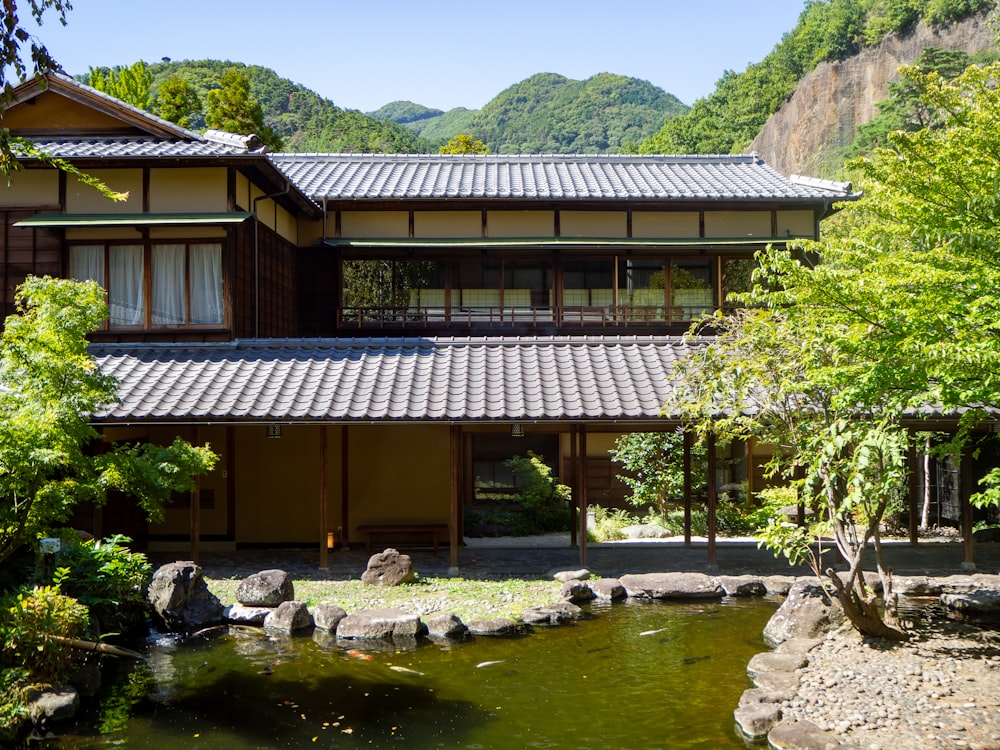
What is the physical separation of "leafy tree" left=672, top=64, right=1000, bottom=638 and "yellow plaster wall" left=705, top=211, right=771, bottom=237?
28.2ft

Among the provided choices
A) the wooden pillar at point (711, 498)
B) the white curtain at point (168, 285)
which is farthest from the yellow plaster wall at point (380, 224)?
the wooden pillar at point (711, 498)

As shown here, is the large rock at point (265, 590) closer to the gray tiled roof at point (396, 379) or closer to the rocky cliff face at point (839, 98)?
the gray tiled roof at point (396, 379)

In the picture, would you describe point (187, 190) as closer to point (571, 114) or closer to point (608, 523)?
point (608, 523)

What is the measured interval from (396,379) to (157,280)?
5.68 meters

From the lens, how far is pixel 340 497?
55.3ft

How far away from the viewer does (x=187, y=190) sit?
16625mm

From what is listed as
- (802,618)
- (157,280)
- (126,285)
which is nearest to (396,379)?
(157,280)

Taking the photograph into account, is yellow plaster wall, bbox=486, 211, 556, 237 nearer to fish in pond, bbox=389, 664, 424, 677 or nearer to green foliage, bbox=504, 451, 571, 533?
green foliage, bbox=504, 451, 571, 533

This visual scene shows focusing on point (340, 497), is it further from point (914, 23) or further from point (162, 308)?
point (914, 23)

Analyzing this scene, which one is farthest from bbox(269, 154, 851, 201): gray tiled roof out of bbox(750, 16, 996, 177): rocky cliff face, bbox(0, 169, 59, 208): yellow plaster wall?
bbox(750, 16, 996, 177): rocky cliff face

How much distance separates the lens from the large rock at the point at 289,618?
1123 centimetres

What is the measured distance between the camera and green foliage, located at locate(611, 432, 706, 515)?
20.4 meters

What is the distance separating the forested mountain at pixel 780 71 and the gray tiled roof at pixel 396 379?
154 ft

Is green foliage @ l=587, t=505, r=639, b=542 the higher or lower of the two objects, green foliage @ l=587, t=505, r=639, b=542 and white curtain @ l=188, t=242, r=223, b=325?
the lower
